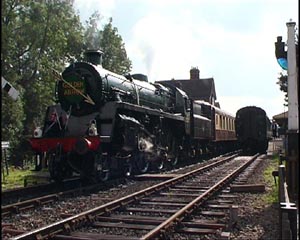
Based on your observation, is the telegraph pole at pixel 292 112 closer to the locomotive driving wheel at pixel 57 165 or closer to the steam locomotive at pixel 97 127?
the steam locomotive at pixel 97 127

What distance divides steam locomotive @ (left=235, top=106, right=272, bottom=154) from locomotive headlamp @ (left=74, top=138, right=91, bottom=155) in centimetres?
1799

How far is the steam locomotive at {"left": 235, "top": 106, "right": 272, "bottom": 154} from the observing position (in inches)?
1033

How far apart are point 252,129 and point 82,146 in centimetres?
1831

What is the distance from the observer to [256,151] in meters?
26.9

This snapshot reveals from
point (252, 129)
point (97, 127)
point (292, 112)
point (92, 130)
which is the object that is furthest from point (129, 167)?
point (252, 129)

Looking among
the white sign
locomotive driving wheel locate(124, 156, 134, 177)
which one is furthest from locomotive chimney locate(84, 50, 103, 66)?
the white sign

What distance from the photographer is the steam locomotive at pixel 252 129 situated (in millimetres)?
26234

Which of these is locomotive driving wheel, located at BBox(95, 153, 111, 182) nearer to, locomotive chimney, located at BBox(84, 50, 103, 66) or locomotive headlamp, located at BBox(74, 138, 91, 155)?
locomotive headlamp, located at BBox(74, 138, 91, 155)

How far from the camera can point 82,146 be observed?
9859 mm

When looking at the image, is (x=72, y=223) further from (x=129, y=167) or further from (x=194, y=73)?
(x=194, y=73)

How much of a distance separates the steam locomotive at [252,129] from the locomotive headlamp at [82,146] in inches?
708

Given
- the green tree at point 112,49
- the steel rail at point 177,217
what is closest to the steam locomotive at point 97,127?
the steel rail at point 177,217

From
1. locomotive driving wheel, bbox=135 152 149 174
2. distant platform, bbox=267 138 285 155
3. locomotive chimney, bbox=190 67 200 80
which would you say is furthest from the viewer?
locomotive chimney, bbox=190 67 200 80

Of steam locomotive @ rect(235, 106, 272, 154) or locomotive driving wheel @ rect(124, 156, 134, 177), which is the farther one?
steam locomotive @ rect(235, 106, 272, 154)
